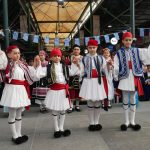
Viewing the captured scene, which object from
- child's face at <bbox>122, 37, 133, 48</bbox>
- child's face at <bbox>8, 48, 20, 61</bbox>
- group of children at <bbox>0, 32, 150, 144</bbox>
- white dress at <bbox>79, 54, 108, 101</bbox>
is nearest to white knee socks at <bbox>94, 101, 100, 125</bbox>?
group of children at <bbox>0, 32, 150, 144</bbox>

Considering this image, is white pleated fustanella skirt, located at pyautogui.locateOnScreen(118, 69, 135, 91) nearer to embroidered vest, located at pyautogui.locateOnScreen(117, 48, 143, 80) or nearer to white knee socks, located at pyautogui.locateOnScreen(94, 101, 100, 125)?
embroidered vest, located at pyautogui.locateOnScreen(117, 48, 143, 80)

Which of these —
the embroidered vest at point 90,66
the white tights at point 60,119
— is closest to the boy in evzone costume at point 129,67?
the embroidered vest at point 90,66

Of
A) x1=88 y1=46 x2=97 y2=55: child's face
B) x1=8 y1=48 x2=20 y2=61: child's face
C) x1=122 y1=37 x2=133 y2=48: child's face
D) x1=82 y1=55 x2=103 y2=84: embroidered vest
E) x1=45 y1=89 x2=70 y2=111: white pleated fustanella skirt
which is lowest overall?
x1=45 y1=89 x2=70 y2=111: white pleated fustanella skirt

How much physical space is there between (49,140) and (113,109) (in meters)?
3.03

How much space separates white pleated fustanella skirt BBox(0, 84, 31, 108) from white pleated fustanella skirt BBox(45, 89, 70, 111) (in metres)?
0.41

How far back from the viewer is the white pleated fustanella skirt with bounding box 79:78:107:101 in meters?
5.01

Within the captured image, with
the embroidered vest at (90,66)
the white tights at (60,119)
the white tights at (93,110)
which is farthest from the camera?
the white tights at (93,110)

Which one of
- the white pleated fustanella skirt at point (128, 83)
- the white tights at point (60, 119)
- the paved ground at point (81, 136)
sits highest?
the white pleated fustanella skirt at point (128, 83)

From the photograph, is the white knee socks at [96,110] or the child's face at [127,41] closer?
the child's face at [127,41]

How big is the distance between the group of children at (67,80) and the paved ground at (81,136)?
178 mm

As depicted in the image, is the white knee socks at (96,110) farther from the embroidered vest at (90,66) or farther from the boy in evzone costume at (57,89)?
the boy in evzone costume at (57,89)

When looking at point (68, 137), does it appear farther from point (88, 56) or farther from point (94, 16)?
point (94, 16)

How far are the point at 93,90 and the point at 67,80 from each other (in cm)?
50

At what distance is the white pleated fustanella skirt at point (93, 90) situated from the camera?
501 cm
